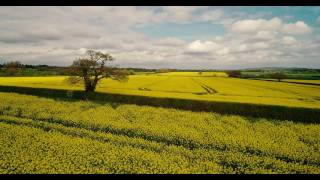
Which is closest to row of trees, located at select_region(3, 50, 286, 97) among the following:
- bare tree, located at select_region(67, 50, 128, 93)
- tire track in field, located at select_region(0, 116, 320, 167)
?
bare tree, located at select_region(67, 50, 128, 93)

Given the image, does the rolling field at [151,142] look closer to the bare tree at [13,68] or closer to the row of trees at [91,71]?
the row of trees at [91,71]

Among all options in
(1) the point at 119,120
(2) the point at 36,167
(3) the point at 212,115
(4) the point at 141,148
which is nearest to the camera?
(2) the point at 36,167

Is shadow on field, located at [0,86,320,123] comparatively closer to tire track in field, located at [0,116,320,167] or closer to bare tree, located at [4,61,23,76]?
tire track in field, located at [0,116,320,167]

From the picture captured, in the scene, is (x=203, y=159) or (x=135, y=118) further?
(x=135, y=118)

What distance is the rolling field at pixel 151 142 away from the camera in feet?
48.5

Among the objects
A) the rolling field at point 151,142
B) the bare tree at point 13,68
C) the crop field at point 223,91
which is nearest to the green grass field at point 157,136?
the rolling field at point 151,142

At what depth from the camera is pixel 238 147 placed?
715 inches

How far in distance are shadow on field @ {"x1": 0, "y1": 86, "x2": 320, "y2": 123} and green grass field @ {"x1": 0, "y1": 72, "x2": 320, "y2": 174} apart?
0.28ft

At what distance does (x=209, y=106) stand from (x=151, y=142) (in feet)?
36.0
